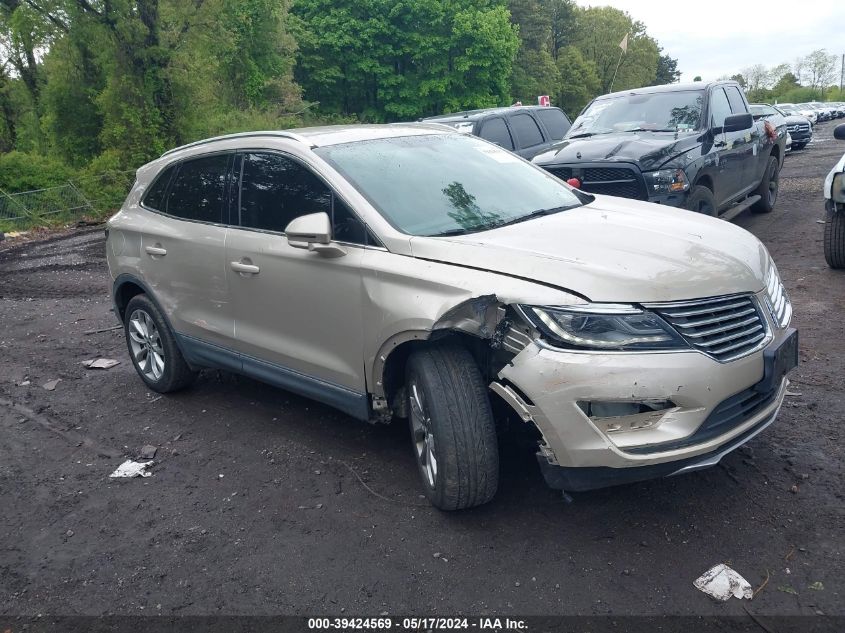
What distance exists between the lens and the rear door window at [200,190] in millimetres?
4852

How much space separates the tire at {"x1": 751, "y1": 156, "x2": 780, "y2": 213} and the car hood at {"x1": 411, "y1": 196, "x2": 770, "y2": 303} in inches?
289

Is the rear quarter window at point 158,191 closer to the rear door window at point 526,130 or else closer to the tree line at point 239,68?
the rear door window at point 526,130

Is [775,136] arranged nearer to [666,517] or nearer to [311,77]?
[666,517]

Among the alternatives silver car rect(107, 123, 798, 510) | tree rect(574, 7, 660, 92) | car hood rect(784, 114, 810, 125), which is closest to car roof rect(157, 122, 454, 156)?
silver car rect(107, 123, 798, 510)

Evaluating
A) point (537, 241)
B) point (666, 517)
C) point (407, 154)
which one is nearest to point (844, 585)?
point (666, 517)

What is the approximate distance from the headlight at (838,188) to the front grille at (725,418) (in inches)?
184

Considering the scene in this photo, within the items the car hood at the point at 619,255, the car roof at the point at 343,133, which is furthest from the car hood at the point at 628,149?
the car hood at the point at 619,255

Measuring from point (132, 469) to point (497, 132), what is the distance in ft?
28.4

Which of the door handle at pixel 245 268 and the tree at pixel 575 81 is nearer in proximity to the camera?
the door handle at pixel 245 268

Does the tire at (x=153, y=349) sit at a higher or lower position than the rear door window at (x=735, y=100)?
lower

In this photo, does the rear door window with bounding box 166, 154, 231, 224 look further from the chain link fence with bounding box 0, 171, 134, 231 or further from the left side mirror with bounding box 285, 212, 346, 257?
the chain link fence with bounding box 0, 171, 134, 231

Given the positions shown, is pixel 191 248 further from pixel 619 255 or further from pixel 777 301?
pixel 777 301

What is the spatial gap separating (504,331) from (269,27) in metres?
36.9

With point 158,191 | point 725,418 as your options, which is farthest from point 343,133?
point 725,418
